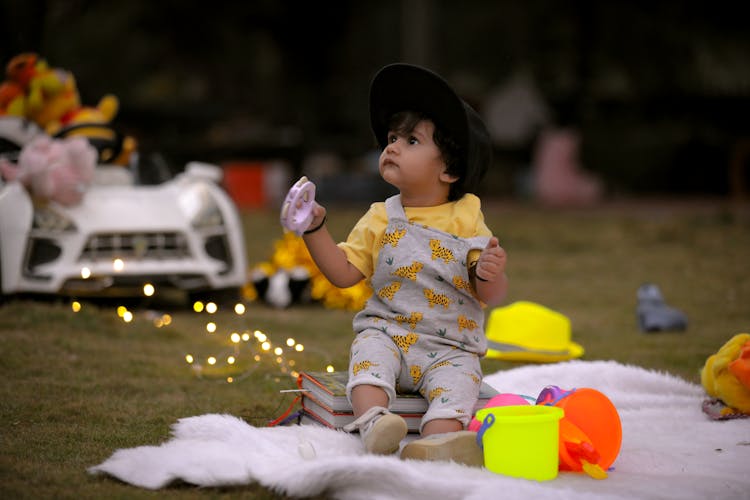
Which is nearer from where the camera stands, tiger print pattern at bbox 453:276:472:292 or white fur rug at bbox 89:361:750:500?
white fur rug at bbox 89:361:750:500

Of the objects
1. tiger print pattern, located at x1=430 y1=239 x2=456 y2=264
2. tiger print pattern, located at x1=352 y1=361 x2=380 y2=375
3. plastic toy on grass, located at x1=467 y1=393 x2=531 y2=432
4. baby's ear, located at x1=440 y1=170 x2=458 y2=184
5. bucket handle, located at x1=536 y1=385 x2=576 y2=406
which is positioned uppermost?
baby's ear, located at x1=440 y1=170 x2=458 y2=184

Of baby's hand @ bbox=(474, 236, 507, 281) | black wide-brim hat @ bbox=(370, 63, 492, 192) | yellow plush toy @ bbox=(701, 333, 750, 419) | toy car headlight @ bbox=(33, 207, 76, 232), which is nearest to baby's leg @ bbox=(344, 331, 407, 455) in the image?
baby's hand @ bbox=(474, 236, 507, 281)

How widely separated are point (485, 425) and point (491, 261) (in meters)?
0.53

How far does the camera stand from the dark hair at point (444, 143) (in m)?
3.23

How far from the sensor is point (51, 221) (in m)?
5.36

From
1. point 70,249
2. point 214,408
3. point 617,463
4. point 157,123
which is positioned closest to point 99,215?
point 70,249

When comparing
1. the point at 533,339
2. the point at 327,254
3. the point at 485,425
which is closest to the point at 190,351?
the point at 533,339

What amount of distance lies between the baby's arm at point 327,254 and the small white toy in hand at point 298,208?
0.13 ft

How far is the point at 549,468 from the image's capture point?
8.68ft

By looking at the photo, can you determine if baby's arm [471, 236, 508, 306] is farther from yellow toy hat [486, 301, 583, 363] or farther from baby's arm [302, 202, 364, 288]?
yellow toy hat [486, 301, 583, 363]

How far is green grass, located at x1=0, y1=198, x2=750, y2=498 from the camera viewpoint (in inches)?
116

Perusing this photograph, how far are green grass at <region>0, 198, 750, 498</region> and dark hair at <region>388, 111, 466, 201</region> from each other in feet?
3.35

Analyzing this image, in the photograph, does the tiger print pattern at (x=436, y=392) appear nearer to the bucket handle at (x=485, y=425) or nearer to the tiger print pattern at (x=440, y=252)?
the bucket handle at (x=485, y=425)

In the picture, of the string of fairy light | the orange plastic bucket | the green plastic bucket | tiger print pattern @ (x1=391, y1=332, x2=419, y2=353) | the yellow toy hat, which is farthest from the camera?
the yellow toy hat
